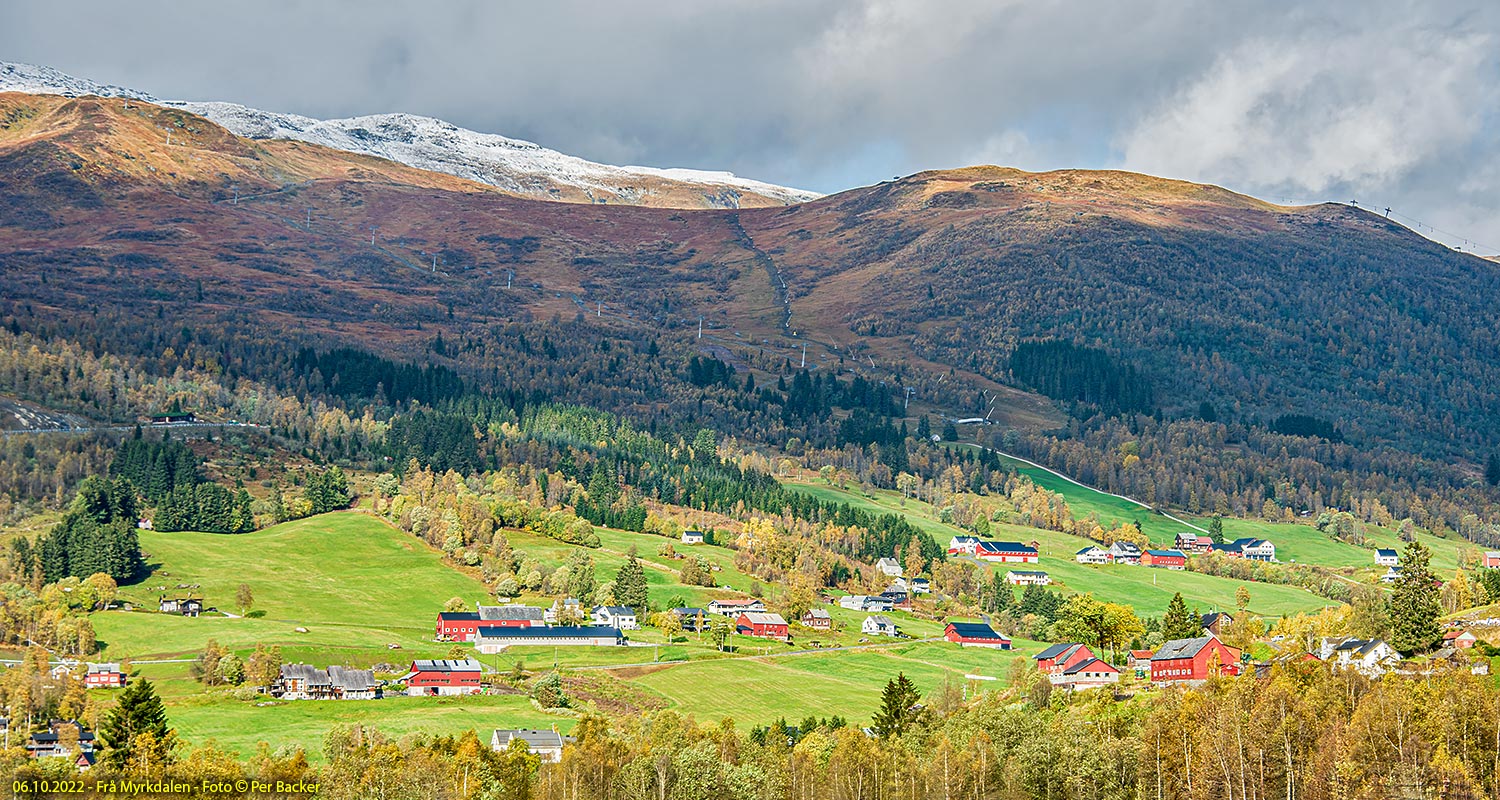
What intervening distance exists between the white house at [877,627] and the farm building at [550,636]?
97.0 feet

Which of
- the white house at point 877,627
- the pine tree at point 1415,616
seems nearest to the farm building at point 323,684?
the white house at point 877,627

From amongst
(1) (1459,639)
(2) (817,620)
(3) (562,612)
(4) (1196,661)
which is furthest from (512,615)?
(1) (1459,639)

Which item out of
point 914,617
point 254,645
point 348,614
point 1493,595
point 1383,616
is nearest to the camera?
point 1383,616

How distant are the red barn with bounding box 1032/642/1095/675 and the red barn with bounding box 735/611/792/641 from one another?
131 ft

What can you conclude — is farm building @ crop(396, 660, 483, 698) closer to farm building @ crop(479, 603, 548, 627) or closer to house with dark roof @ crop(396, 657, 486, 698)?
house with dark roof @ crop(396, 657, 486, 698)

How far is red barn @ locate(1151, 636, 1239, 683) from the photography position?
380 ft

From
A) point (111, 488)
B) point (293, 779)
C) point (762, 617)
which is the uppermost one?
point (111, 488)

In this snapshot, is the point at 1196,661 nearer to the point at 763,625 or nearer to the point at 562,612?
the point at 763,625

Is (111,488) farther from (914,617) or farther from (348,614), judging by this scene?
(914,617)

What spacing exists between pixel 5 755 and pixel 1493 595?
11140 cm

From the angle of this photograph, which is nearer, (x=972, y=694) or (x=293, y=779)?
(x=293, y=779)

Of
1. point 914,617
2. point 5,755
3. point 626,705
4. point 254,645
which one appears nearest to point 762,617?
point 914,617

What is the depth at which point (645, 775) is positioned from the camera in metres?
90.4

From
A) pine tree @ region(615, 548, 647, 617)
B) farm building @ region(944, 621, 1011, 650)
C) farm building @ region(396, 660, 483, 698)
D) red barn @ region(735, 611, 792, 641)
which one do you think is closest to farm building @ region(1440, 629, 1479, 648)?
farm building @ region(944, 621, 1011, 650)
